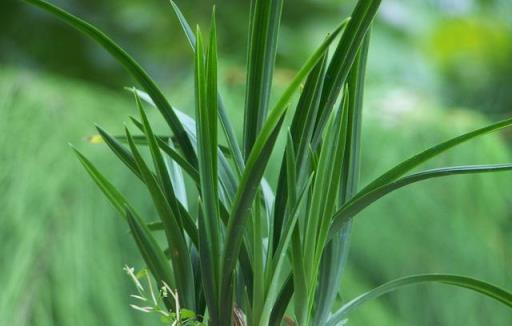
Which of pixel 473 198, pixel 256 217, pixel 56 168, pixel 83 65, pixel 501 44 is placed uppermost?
pixel 501 44

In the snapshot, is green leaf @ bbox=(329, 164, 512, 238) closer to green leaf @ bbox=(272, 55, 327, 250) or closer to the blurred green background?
green leaf @ bbox=(272, 55, 327, 250)

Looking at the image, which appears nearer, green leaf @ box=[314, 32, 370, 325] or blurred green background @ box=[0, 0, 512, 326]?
green leaf @ box=[314, 32, 370, 325]

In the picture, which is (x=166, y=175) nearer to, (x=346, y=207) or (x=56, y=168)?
(x=346, y=207)

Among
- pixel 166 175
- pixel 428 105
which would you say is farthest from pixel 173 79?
pixel 166 175

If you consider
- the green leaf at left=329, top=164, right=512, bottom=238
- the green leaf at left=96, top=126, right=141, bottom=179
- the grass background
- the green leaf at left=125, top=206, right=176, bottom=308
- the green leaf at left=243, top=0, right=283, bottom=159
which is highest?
the grass background

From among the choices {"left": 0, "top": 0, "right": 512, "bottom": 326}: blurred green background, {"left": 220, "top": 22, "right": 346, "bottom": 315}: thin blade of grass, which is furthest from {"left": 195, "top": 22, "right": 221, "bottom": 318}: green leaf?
{"left": 0, "top": 0, "right": 512, "bottom": 326}: blurred green background

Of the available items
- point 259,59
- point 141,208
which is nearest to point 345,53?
point 259,59
